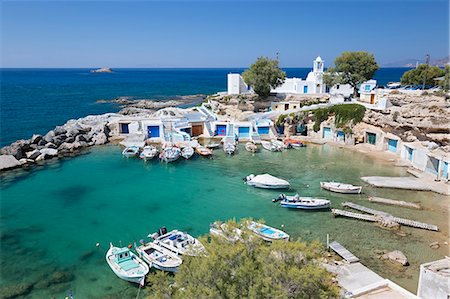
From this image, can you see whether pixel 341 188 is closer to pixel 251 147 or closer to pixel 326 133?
pixel 251 147

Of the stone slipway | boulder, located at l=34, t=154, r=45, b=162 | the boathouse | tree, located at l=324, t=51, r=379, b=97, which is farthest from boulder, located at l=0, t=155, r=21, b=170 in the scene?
tree, located at l=324, t=51, r=379, b=97

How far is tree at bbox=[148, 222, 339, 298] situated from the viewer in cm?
918

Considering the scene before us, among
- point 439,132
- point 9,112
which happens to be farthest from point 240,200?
point 9,112

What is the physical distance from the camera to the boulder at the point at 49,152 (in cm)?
3808

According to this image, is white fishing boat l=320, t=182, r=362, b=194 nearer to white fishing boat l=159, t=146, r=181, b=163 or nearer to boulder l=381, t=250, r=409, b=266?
boulder l=381, t=250, r=409, b=266

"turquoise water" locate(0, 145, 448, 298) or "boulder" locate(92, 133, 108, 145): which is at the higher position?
"boulder" locate(92, 133, 108, 145)

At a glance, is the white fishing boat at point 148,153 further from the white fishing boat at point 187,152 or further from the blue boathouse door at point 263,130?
the blue boathouse door at point 263,130

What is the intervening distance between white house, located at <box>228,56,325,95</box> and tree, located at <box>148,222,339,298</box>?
49430mm

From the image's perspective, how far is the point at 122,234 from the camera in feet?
69.9

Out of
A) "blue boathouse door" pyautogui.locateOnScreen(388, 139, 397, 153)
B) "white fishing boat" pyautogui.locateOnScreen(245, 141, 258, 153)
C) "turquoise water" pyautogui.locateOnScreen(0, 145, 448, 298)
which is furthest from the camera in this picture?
"white fishing boat" pyautogui.locateOnScreen(245, 141, 258, 153)

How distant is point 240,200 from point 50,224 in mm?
14642

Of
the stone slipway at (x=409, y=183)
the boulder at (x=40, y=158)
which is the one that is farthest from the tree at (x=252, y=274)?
the boulder at (x=40, y=158)

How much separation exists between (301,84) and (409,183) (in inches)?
1351

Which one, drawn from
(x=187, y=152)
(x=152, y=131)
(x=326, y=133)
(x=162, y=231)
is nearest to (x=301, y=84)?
(x=326, y=133)
